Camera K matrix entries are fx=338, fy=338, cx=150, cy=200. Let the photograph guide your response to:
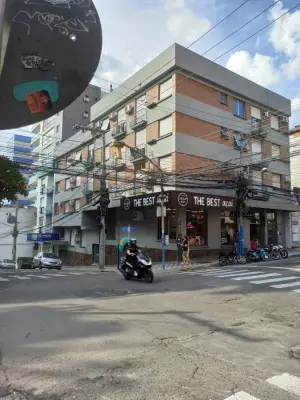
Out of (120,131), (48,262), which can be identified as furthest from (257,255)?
(48,262)

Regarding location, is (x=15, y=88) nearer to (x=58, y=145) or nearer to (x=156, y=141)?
(x=156, y=141)

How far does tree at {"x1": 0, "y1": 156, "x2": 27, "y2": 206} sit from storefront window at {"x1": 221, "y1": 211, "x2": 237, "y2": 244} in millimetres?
14653

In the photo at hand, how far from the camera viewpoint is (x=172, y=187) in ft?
72.9

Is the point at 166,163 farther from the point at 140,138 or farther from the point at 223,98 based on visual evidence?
the point at 223,98

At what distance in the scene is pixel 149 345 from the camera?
5.49 m

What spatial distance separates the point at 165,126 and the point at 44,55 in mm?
22178

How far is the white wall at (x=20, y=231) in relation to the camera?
156 feet

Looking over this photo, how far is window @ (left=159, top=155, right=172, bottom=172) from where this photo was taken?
23.0m

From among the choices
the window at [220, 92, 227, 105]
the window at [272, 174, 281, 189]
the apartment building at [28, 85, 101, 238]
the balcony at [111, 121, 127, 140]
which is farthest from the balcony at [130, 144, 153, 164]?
the apartment building at [28, 85, 101, 238]

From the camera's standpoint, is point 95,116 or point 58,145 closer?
point 95,116

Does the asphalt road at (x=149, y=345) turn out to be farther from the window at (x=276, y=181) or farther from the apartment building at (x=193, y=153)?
the window at (x=276, y=181)

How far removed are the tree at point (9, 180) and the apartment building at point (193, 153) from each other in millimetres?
3935

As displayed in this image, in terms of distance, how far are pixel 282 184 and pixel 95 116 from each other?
18.7m

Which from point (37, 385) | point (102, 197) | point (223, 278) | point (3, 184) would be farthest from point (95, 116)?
point (37, 385)
